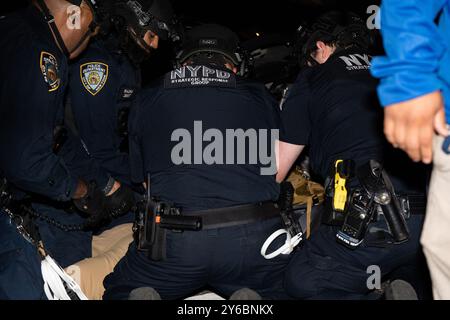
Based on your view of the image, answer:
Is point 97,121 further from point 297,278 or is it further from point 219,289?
point 297,278

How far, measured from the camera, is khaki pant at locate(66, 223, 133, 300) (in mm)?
3020

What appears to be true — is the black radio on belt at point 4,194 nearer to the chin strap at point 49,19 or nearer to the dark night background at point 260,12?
the chin strap at point 49,19

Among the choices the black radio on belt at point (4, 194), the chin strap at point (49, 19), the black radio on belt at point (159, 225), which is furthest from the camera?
the chin strap at point (49, 19)

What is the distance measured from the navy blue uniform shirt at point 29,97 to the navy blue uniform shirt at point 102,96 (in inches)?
20.6

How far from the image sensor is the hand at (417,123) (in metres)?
1.60

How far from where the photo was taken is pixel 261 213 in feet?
9.20

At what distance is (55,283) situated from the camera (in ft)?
8.36

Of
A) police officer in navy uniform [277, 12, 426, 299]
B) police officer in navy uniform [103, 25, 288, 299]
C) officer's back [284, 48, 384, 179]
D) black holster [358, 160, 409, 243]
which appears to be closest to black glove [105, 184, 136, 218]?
police officer in navy uniform [103, 25, 288, 299]

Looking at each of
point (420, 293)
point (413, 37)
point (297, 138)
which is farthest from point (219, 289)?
point (413, 37)

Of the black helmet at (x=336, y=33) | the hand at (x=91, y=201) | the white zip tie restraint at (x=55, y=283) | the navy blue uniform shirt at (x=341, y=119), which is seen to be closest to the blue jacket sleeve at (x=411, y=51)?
the navy blue uniform shirt at (x=341, y=119)

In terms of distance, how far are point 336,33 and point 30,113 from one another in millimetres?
1730

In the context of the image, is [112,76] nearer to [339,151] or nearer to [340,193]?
[339,151]

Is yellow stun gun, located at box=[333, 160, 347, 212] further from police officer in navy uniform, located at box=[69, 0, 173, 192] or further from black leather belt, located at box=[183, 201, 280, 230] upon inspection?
police officer in navy uniform, located at box=[69, 0, 173, 192]

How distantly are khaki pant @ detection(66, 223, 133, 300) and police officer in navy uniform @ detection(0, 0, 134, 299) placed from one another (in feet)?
0.96
